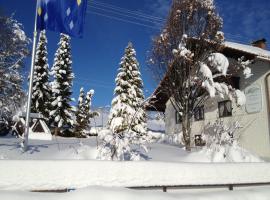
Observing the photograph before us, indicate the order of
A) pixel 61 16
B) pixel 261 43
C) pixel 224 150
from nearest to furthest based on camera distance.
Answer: pixel 61 16 → pixel 224 150 → pixel 261 43

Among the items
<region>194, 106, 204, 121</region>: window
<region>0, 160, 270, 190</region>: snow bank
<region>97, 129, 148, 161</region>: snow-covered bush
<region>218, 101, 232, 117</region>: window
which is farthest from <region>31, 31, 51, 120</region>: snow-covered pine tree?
<region>0, 160, 270, 190</region>: snow bank

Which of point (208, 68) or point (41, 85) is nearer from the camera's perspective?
point (208, 68)

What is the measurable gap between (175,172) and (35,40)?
19.1 feet

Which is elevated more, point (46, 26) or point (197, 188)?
point (46, 26)

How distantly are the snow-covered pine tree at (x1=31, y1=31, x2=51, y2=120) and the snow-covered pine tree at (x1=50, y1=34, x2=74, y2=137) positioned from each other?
69 centimetres

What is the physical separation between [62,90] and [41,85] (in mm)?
2384

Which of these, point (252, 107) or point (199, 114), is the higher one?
point (252, 107)

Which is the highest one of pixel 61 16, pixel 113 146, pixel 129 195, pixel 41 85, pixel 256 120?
pixel 41 85

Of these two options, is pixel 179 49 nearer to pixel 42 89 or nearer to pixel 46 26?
pixel 46 26

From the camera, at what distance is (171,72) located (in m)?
16.7

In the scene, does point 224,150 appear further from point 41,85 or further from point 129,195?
point 41,85

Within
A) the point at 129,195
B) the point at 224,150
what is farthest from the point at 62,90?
the point at 129,195

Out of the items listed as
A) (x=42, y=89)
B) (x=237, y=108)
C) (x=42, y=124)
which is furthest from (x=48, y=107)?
(x=237, y=108)

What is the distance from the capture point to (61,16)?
9961 millimetres
